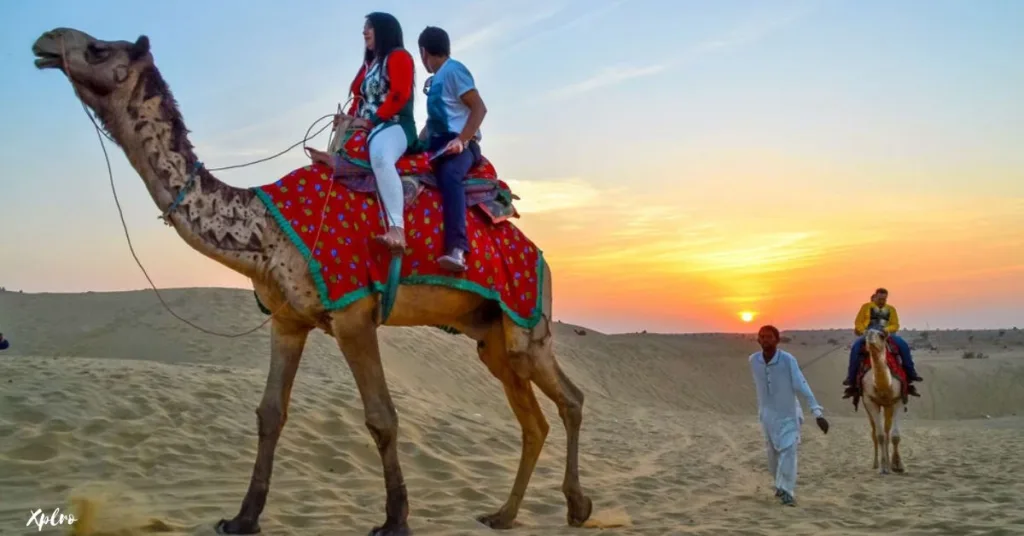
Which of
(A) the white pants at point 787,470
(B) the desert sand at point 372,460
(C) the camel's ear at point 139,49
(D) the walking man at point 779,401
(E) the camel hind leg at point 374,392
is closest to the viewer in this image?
(C) the camel's ear at point 139,49

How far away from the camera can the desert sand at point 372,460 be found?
698 centimetres

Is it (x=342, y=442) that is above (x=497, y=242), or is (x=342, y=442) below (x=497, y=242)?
below

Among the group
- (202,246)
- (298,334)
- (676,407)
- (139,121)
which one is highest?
(139,121)

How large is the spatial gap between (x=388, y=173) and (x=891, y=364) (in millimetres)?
9887

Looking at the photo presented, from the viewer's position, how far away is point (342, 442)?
10.2m

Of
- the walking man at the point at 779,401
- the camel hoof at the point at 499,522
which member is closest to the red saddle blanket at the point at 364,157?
the camel hoof at the point at 499,522

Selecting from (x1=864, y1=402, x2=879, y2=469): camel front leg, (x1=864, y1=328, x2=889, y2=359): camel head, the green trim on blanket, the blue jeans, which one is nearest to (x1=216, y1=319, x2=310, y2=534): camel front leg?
the green trim on blanket

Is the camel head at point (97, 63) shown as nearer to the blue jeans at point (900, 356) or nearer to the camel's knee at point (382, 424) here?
the camel's knee at point (382, 424)

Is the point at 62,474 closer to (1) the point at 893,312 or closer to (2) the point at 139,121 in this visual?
(2) the point at 139,121

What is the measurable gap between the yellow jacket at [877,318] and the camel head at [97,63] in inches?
448

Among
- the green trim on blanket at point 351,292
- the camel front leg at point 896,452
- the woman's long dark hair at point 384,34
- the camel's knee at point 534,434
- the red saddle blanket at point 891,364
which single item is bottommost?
the camel front leg at point 896,452

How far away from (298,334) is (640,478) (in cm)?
580

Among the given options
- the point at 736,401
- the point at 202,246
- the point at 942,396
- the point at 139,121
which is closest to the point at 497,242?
the point at 202,246

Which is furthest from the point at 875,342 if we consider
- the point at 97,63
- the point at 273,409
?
the point at 97,63
